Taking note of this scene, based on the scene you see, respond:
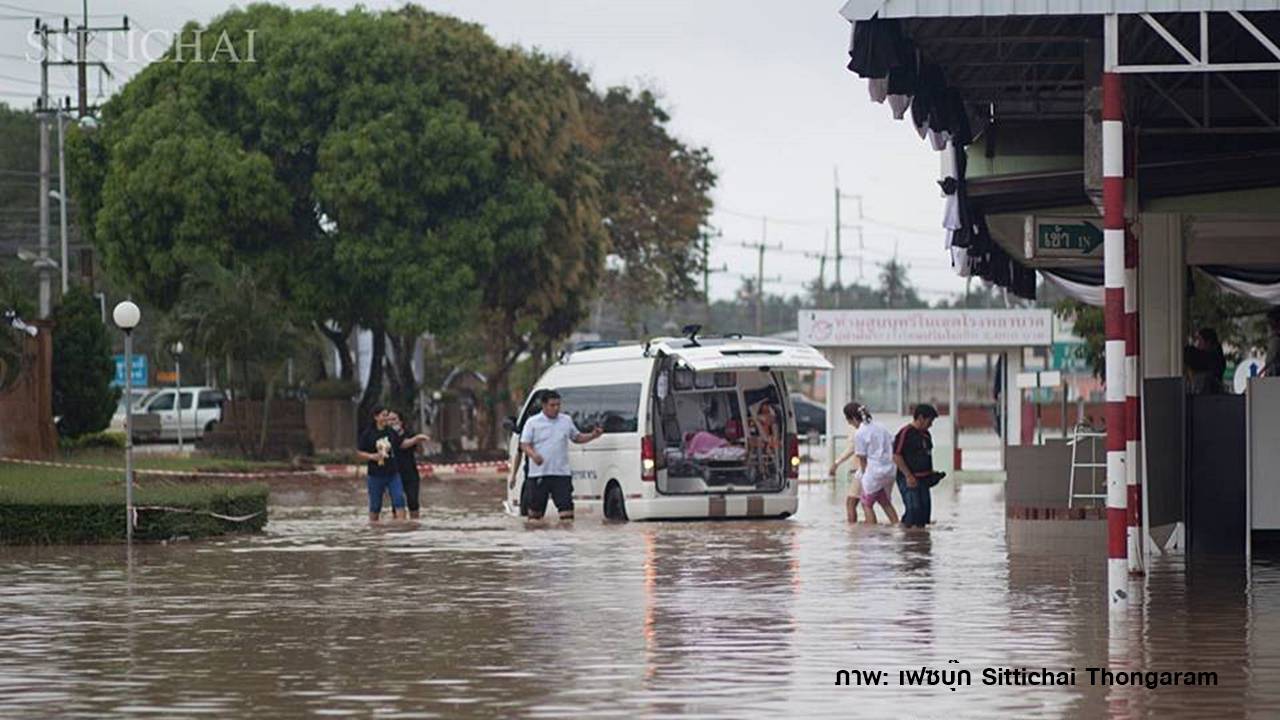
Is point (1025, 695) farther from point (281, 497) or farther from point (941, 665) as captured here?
point (281, 497)

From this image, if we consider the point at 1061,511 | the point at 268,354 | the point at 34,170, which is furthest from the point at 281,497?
the point at 34,170

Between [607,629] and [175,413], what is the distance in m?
60.7

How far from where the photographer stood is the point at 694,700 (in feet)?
41.0

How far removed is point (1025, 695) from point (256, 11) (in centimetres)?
5030

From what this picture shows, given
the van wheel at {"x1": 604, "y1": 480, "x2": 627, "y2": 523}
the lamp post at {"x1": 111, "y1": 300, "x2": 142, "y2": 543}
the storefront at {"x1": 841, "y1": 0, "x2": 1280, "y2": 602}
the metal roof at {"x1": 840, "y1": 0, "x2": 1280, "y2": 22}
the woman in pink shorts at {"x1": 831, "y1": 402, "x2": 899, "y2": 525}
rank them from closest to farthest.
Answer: the metal roof at {"x1": 840, "y1": 0, "x2": 1280, "y2": 22} → the storefront at {"x1": 841, "y1": 0, "x2": 1280, "y2": 602} → the lamp post at {"x1": 111, "y1": 300, "x2": 142, "y2": 543} → the woman in pink shorts at {"x1": 831, "y1": 402, "x2": 899, "y2": 525} → the van wheel at {"x1": 604, "y1": 480, "x2": 627, "y2": 523}

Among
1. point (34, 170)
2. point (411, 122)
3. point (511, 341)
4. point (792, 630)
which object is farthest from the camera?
point (34, 170)

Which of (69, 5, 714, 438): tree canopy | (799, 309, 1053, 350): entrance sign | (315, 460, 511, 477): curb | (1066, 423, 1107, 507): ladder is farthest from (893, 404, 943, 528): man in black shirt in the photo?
(69, 5, 714, 438): tree canopy

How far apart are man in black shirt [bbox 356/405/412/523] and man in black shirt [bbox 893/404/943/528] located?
648cm

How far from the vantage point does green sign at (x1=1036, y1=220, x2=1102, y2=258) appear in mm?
26641

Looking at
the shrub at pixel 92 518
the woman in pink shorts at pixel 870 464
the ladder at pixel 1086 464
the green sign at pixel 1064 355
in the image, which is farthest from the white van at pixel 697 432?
the green sign at pixel 1064 355

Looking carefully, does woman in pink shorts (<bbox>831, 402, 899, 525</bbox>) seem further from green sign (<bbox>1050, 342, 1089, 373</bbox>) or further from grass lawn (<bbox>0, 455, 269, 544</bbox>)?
green sign (<bbox>1050, 342, 1089, 373</bbox>)

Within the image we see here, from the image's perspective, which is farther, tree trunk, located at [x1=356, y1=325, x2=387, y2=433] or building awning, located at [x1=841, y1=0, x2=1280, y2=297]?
tree trunk, located at [x1=356, y1=325, x2=387, y2=433]

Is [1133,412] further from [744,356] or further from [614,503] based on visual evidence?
[614,503]

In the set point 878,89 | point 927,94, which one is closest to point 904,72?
point 878,89
